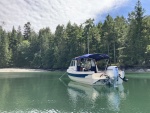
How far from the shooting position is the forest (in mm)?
67375

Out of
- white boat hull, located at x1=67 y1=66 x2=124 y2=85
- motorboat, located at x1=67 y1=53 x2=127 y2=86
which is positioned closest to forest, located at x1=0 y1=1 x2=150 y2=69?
motorboat, located at x1=67 y1=53 x2=127 y2=86

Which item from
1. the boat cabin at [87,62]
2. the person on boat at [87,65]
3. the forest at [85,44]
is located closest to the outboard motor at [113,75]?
the boat cabin at [87,62]

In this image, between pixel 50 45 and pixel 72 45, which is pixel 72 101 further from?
pixel 50 45

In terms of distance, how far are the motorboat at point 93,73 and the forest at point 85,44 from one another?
87.7 feet

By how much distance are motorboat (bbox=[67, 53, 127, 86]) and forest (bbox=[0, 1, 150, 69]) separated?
26738 mm

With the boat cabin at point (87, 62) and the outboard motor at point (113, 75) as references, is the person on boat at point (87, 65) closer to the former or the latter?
the boat cabin at point (87, 62)

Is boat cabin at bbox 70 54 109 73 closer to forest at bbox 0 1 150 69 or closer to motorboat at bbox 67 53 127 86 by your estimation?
motorboat at bbox 67 53 127 86

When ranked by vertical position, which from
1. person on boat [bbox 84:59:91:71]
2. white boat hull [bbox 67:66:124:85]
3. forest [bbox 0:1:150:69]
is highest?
forest [bbox 0:1:150:69]

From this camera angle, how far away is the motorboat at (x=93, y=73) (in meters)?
35.7

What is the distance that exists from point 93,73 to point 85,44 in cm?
4348

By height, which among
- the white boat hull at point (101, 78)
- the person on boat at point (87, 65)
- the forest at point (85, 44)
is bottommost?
the white boat hull at point (101, 78)

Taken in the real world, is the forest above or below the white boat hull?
above

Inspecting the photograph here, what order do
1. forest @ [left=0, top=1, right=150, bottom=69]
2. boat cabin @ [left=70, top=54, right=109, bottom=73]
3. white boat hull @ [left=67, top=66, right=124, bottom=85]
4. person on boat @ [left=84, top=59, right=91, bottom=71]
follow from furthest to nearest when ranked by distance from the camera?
forest @ [left=0, top=1, right=150, bottom=69], person on boat @ [left=84, top=59, right=91, bottom=71], boat cabin @ [left=70, top=54, right=109, bottom=73], white boat hull @ [left=67, top=66, right=124, bottom=85]

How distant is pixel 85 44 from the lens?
7950 centimetres
